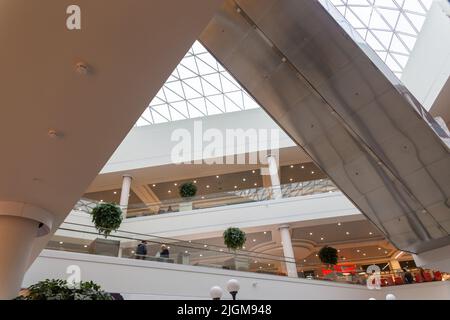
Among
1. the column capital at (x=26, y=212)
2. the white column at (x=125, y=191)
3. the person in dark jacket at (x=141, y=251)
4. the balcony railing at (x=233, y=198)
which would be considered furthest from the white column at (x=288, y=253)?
the column capital at (x=26, y=212)

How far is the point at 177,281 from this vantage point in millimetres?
15062

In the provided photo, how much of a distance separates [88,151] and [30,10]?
7.65 ft

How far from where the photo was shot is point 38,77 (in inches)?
156

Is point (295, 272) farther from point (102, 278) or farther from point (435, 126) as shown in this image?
point (435, 126)

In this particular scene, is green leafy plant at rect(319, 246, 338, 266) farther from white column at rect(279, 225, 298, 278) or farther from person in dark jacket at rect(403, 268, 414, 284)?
person in dark jacket at rect(403, 268, 414, 284)

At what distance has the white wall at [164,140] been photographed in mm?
26594

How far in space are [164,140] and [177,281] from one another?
1451 centimetres

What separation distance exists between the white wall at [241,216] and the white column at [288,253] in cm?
57

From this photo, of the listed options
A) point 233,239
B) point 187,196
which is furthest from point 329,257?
point 187,196

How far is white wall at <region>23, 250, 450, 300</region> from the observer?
1290 centimetres

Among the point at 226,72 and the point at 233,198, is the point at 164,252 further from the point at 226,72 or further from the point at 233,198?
the point at 226,72

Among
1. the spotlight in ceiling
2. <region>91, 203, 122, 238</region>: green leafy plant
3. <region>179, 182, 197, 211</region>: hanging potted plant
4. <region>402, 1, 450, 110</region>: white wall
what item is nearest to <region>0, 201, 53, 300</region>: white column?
the spotlight in ceiling

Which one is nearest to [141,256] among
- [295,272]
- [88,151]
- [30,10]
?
[295,272]

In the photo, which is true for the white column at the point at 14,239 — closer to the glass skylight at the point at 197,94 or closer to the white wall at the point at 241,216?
the white wall at the point at 241,216
